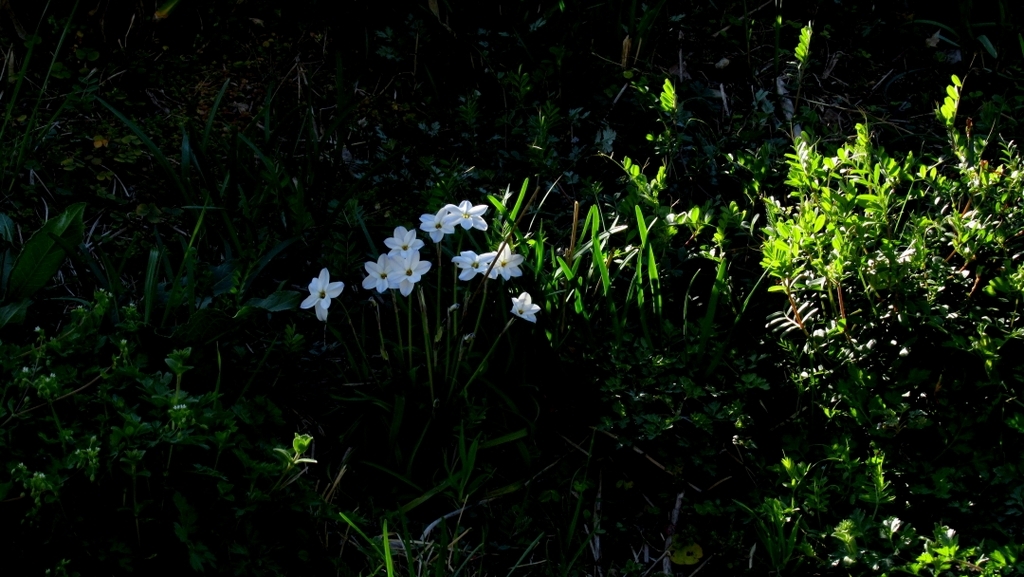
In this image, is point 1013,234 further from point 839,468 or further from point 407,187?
point 407,187

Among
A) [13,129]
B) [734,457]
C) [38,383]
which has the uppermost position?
[13,129]

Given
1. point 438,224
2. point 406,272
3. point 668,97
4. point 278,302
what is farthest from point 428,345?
point 668,97

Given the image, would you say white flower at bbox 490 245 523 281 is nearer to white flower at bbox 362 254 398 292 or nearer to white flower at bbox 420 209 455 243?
white flower at bbox 420 209 455 243

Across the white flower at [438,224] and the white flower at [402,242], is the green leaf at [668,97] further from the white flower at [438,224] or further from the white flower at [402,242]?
the white flower at [402,242]

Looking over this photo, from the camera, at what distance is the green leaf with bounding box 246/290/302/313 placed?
221 centimetres

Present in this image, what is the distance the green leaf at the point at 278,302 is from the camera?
7.24 feet

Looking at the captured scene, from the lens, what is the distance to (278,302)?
87.7 inches

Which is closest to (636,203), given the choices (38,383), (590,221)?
(590,221)

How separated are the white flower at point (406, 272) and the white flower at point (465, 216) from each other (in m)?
0.14

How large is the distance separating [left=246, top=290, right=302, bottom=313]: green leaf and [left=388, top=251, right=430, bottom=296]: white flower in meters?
0.31

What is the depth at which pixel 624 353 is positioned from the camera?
90.7 inches

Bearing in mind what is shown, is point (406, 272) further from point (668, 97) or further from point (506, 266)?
point (668, 97)

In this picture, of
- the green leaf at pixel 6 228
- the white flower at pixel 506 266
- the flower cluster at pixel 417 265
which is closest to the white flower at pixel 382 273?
the flower cluster at pixel 417 265

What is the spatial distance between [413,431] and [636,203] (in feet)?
2.92
